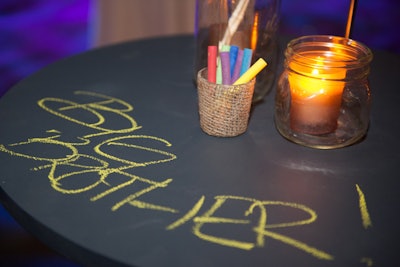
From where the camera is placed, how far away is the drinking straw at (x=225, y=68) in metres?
0.67

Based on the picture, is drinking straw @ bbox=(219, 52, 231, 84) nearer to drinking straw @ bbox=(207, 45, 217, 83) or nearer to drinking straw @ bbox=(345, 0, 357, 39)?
drinking straw @ bbox=(207, 45, 217, 83)

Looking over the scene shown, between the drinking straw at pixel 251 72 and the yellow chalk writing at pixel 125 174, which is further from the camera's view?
the drinking straw at pixel 251 72

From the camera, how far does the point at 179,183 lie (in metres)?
0.58

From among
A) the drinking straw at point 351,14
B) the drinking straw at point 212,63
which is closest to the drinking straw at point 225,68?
the drinking straw at point 212,63

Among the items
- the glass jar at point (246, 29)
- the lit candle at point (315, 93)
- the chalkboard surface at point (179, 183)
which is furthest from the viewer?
the glass jar at point (246, 29)

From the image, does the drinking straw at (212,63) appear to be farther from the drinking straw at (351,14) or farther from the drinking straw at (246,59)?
the drinking straw at (351,14)

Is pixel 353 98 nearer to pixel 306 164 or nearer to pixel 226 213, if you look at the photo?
pixel 306 164

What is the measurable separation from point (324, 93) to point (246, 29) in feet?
0.54

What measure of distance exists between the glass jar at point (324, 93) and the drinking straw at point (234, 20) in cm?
9

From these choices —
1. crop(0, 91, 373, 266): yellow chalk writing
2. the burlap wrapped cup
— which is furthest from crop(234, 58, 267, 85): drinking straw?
crop(0, 91, 373, 266): yellow chalk writing

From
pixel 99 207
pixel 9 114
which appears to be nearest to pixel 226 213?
pixel 99 207

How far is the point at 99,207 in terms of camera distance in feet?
1.76

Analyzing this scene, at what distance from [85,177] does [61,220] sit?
0.08 meters

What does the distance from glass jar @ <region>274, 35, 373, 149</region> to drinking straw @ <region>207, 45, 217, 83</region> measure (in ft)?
0.28
